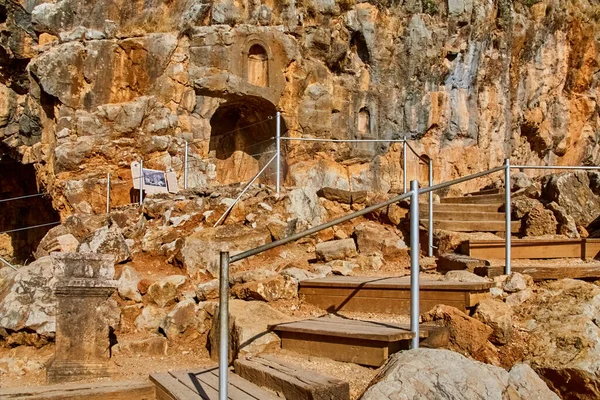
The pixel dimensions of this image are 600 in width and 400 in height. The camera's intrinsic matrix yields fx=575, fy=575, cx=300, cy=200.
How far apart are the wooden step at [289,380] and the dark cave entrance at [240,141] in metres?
12.7

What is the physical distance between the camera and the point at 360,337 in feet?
12.9

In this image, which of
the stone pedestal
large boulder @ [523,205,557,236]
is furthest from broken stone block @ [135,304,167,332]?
large boulder @ [523,205,557,236]

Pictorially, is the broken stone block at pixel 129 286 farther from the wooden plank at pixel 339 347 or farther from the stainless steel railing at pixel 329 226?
the stainless steel railing at pixel 329 226

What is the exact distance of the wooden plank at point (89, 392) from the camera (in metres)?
4.26

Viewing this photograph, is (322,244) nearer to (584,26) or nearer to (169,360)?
(169,360)

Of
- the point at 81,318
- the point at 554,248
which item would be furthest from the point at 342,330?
the point at 554,248

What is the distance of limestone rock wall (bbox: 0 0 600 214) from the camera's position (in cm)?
1437

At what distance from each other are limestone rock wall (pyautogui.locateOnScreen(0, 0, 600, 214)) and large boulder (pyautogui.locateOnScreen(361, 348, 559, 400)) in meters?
11.7

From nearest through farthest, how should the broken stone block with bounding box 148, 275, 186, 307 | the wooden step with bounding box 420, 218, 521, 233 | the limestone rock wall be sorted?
1. the broken stone block with bounding box 148, 275, 186, 307
2. the wooden step with bounding box 420, 218, 521, 233
3. the limestone rock wall

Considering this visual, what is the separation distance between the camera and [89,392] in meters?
4.34

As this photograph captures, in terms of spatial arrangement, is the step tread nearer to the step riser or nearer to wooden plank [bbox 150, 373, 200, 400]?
wooden plank [bbox 150, 373, 200, 400]

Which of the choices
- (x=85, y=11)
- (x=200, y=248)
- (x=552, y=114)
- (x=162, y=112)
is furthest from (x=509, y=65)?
(x=200, y=248)

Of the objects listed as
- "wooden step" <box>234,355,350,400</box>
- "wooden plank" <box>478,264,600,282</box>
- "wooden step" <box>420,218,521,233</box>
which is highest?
"wooden step" <box>420,218,521,233</box>

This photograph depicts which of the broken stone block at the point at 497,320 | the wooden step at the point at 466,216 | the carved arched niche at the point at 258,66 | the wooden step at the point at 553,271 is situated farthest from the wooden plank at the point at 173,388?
the carved arched niche at the point at 258,66
